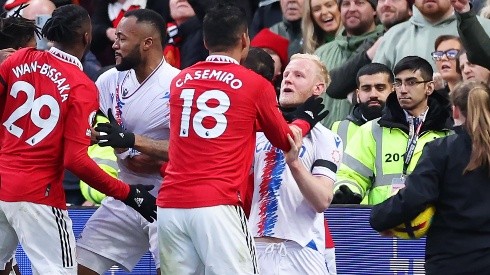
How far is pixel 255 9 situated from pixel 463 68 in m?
3.80

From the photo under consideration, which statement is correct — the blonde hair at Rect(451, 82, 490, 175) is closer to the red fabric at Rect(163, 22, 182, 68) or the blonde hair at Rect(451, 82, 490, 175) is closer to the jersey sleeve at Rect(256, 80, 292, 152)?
the jersey sleeve at Rect(256, 80, 292, 152)

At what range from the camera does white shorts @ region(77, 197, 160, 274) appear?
870 centimetres

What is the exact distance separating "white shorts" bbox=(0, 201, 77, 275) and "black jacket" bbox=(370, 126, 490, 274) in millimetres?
2184

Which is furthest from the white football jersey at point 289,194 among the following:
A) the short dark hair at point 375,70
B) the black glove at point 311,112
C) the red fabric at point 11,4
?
the red fabric at point 11,4

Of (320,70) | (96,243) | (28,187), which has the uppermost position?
(320,70)

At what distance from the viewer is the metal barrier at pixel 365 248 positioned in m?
8.98

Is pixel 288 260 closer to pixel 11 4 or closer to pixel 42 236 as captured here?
pixel 42 236

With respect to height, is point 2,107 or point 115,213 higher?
point 2,107

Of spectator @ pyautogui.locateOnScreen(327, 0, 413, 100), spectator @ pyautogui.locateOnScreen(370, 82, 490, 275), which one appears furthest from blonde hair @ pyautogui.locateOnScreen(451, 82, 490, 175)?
spectator @ pyautogui.locateOnScreen(327, 0, 413, 100)

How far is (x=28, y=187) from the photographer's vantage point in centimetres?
795

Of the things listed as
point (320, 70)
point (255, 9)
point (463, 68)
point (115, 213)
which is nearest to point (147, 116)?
point (115, 213)

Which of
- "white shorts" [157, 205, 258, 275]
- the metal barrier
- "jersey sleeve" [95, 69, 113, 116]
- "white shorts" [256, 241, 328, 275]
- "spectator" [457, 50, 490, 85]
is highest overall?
"jersey sleeve" [95, 69, 113, 116]

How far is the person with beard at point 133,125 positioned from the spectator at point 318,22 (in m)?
3.03

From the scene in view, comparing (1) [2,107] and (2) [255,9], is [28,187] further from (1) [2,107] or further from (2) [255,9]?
(2) [255,9]
